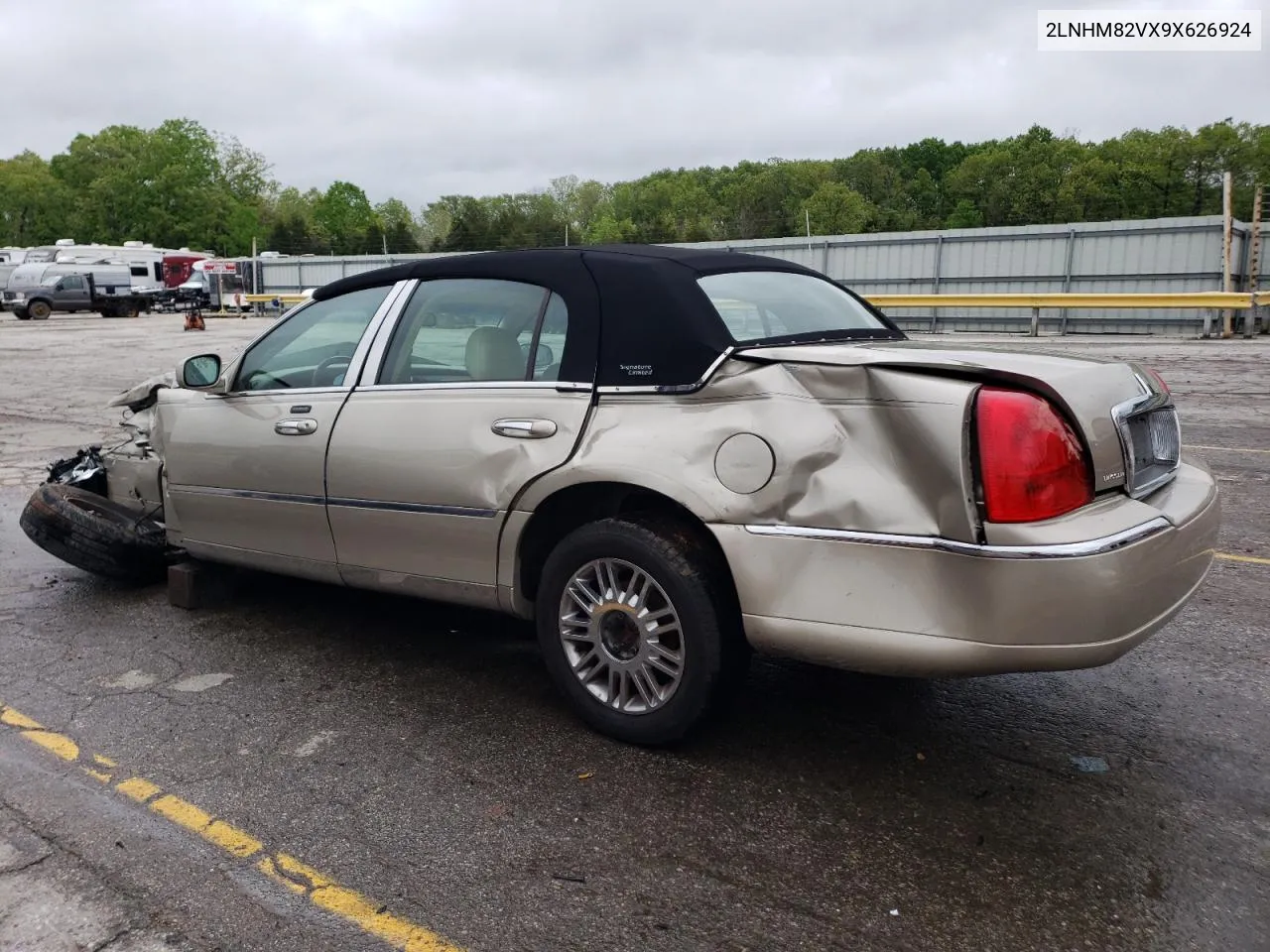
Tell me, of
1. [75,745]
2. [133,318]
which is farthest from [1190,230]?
[133,318]

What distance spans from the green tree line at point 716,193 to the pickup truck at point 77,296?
57.1 ft

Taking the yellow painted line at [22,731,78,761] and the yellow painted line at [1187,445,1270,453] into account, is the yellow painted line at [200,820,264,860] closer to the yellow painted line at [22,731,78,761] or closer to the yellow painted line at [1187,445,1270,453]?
the yellow painted line at [22,731,78,761]

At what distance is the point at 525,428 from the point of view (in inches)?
140

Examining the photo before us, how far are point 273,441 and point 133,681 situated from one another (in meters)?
1.11

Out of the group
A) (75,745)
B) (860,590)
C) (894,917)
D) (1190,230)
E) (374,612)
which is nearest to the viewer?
(894,917)

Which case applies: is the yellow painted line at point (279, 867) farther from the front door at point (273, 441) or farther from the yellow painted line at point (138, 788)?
the front door at point (273, 441)

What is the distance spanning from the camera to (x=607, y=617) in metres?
3.40

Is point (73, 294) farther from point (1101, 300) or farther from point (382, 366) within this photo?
point (382, 366)

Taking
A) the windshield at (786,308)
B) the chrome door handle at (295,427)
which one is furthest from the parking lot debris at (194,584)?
the windshield at (786,308)

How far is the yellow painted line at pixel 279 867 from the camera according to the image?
2.49 m

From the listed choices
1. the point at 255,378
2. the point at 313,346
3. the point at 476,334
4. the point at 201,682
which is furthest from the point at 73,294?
the point at 476,334

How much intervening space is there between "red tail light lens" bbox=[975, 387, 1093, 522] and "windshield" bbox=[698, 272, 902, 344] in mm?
877

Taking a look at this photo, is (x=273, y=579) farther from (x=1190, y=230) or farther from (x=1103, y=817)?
(x=1190, y=230)

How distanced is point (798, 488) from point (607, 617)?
823mm
